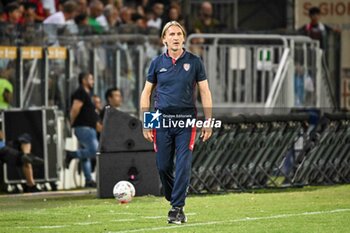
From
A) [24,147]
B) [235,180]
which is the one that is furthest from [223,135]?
[24,147]

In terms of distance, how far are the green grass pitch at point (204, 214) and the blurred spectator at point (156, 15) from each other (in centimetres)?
953

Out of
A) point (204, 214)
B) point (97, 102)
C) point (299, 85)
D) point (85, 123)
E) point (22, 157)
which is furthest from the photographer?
point (299, 85)

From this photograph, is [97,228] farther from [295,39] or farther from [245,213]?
[295,39]

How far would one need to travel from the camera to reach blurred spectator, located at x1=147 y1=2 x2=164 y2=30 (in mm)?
30859

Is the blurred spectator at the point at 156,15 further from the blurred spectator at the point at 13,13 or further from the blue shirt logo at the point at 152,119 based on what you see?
the blue shirt logo at the point at 152,119

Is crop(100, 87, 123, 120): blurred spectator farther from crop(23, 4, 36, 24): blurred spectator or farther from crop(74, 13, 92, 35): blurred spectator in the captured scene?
crop(23, 4, 36, 24): blurred spectator

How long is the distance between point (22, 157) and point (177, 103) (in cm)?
929

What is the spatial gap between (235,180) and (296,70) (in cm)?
545

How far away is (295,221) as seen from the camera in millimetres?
16266

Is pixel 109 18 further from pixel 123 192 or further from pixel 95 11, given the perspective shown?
pixel 123 192

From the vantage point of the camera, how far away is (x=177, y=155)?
631 inches

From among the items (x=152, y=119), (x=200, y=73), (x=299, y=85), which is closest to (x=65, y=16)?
(x=299, y=85)

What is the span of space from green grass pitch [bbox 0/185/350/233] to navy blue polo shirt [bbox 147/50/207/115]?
1.30 m

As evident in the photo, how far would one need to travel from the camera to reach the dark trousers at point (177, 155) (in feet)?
52.2
